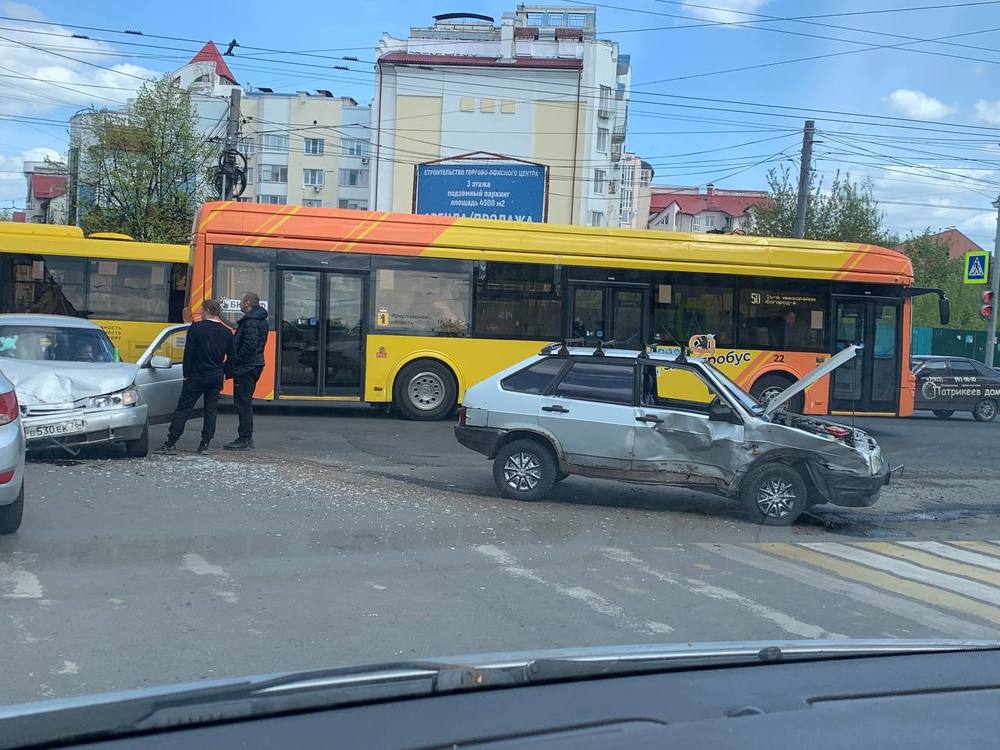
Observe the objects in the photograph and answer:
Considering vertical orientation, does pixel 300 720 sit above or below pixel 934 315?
below

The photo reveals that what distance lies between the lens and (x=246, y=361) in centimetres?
1244

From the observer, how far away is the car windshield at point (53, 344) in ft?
37.7

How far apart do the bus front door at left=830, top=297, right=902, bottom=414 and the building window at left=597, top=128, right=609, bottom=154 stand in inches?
1562

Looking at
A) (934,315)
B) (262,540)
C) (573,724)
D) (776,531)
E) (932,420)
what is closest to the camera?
(573,724)

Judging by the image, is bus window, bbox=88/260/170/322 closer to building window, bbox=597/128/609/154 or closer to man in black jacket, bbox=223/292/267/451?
man in black jacket, bbox=223/292/267/451

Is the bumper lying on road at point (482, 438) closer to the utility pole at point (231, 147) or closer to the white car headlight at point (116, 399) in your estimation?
the white car headlight at point (116, 399)

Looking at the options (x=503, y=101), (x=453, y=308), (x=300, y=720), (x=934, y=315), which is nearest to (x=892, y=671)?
(x=300, y=720)

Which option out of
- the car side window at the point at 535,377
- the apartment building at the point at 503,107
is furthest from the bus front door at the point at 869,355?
the apartment building at the point at 503,107

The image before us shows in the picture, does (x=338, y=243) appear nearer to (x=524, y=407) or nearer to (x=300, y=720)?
(x=524, y=407)

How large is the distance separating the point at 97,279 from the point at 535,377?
523 inches

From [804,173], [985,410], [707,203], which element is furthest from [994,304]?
[707,203]

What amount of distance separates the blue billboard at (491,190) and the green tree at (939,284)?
26.0 m

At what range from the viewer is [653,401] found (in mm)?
10219

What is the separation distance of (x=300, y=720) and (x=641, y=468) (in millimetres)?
8179
